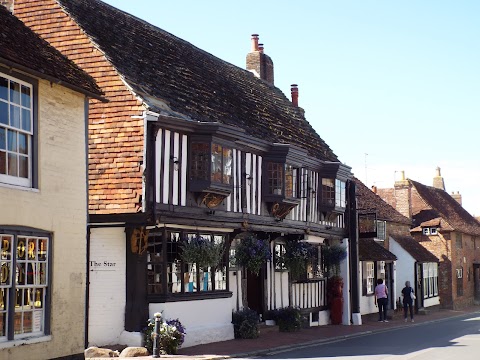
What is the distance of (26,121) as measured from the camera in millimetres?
13641

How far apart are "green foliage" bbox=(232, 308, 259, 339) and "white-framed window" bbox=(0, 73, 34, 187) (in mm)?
9160

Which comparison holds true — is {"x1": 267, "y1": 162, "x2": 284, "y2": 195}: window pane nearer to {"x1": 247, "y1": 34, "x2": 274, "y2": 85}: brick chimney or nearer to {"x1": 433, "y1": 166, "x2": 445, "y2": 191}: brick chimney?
{"x1": 247, "y1": 34, "x2": 274, "y2": 85}: brick chimney

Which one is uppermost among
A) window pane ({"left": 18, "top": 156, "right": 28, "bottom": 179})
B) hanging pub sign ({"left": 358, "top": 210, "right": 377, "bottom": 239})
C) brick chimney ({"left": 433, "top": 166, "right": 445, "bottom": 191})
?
brick chimney ({"left": 433, "top": 166, "right": 445, "bottom": 191})

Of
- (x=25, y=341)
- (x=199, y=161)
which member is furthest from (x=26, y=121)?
(x=199, y=161)

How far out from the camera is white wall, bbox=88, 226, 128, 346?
59.2ft

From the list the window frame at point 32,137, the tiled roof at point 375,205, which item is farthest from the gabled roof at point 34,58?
the tiled roof at point 375,205

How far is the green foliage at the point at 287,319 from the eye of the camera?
23859mm

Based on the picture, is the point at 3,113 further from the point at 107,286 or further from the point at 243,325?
the point at 243,325

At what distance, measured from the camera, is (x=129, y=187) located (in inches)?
707

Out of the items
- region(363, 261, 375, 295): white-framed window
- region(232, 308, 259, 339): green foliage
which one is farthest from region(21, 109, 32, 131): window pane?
region(363, 261, 375, 295): white-framed window

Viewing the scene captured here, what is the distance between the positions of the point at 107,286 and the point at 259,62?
17031 millimetres

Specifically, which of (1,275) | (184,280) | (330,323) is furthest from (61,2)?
(330,323)

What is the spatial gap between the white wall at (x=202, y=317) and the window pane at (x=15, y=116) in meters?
6.43

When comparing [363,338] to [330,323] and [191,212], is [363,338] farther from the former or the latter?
[191,212]
